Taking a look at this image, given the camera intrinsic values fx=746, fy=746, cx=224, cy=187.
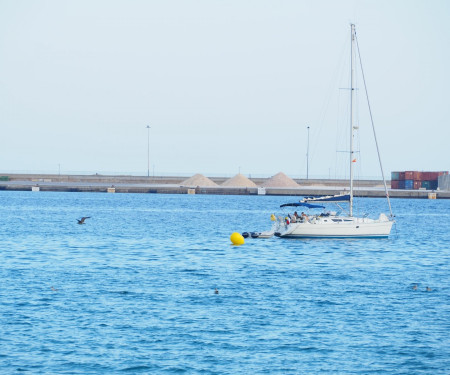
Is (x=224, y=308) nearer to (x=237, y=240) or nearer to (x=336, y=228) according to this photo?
(x=237, y=240)

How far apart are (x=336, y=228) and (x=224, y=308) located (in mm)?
31258

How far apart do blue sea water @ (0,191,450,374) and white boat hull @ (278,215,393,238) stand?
44.1 inches

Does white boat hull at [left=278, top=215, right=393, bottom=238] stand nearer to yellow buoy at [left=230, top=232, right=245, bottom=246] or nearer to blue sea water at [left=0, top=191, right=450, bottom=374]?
blue sea water at [left=0, top=191, right=450, bottom=374]

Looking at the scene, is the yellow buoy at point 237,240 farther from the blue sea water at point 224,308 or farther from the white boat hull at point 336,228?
the white boat hull at point 336,228

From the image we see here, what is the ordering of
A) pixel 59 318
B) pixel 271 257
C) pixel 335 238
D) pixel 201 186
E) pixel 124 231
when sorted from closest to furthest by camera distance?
1. pixel 59 318
2. pixel 271 257
3. pixel 335 238
4. pixel 124 231
5. pixel 201 186

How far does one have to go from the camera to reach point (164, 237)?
73.6 m

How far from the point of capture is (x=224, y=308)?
34188mm

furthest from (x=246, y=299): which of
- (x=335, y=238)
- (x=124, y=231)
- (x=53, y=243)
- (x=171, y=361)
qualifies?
(x=124, y=231)

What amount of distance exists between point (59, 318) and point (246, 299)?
31.4 feet

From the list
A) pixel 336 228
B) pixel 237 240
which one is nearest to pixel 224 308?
pixel 237 240

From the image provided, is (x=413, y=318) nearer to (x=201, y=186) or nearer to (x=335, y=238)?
(x=335, y=238)

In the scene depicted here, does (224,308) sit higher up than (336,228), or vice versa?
(336,228)

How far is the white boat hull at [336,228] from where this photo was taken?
63969 mm

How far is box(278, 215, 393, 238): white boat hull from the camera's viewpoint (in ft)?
210
